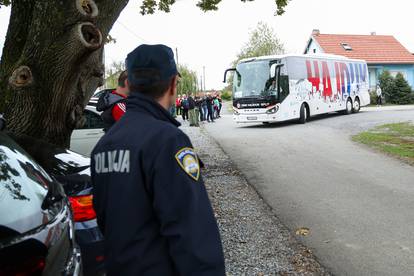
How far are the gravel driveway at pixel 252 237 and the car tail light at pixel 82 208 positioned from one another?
1.60 m

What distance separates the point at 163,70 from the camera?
6.41 feet

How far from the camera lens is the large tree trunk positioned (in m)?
5.91

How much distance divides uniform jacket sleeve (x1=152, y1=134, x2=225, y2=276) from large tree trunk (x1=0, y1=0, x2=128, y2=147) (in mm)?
4473

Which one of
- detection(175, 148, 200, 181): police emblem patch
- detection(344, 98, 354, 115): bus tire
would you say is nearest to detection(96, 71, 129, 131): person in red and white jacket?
detection(175, 148, 200, 181): police emblem patch

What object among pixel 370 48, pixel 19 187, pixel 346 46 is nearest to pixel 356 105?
pixel 346 46

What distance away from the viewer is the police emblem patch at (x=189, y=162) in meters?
1.77

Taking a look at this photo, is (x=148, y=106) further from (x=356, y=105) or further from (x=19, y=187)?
(x=356, y=105)

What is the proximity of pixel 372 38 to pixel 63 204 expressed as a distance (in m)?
51.1

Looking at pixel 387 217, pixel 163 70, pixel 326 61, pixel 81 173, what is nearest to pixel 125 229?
pixel 163 70

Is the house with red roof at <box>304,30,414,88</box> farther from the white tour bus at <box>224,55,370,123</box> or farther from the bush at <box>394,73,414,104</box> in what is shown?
the white tour bus at <box>224,55,370,123</box>

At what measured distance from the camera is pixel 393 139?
13.8 metres

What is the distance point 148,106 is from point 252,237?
12.2ft

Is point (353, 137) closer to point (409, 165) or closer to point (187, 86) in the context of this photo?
point (409, 165)

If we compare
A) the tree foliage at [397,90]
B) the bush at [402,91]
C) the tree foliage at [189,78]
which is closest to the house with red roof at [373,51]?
the tree foliage at [397,90]
